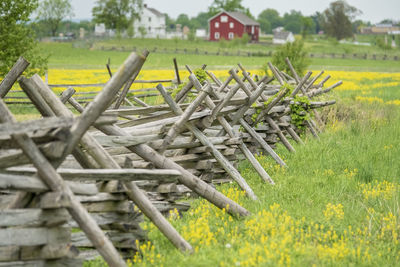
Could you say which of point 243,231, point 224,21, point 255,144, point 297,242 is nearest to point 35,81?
point 243,231

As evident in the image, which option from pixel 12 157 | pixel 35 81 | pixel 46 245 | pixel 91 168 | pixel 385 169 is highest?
pixel 35 81

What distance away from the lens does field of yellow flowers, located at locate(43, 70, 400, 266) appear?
490 cm

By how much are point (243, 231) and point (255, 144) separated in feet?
13.4

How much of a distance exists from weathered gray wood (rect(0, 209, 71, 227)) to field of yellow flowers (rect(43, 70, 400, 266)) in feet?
3.00

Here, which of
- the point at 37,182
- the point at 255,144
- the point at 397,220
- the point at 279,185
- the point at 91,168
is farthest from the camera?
the point at 255,144

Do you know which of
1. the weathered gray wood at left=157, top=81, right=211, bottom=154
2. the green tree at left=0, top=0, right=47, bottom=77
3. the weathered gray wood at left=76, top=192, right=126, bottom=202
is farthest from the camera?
the green tree at left=0, top=0, right=47, bottom=77

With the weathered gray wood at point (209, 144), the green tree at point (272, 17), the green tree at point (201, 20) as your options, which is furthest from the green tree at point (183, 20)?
the weathered gray wood at point (209, 144)

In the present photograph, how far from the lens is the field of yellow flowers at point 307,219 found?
4898 mm

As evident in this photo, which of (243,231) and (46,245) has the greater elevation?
(46,245)

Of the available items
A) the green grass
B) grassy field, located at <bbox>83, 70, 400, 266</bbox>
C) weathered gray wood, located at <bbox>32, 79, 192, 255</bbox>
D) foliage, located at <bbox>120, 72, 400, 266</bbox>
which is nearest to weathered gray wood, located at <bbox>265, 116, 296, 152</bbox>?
grassy field, located at <bbox>83, 70, 400, 266</bbox>

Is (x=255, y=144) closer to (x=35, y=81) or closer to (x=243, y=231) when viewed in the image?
(x=243, y=231)

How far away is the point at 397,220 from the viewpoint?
5.89 metres

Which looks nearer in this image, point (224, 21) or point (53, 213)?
point (53, 213)

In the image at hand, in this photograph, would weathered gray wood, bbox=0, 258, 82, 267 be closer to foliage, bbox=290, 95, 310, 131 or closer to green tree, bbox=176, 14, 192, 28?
foliage, bbox=290, 95, 310, 131
